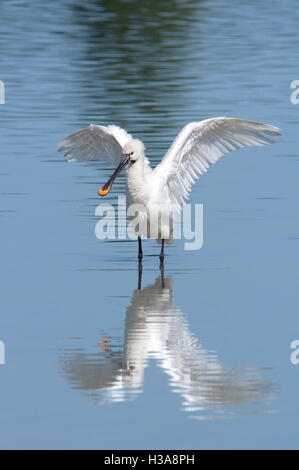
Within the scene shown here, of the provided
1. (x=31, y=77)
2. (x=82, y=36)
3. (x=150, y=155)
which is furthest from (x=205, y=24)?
(x=150, y=155)

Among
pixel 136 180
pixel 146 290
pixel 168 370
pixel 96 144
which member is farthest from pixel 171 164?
pixel 168 370

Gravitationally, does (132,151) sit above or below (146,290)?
above

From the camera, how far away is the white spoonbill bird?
484 inches

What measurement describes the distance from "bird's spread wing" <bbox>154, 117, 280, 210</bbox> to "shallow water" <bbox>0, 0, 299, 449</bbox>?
574 millimetres

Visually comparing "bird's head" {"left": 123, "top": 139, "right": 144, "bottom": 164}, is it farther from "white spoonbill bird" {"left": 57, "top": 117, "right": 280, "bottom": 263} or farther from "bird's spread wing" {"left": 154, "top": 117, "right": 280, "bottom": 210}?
"bird's spread wing" {"left": 154, "top": 117, "right": 280, "bottom": 210}

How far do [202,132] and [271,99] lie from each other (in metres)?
8.91

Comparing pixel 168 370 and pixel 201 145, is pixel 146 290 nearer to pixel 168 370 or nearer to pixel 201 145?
pixel 201 145

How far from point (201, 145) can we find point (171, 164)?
18.6 inches

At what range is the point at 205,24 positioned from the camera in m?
33.4

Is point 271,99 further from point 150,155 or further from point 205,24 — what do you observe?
point 205,24

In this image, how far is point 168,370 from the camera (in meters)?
8.59

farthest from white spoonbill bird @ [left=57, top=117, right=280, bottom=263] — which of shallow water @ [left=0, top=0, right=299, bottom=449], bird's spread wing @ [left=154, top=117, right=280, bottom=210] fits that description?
shallow water @ [left=0, top=0, right=299, bottom=449]

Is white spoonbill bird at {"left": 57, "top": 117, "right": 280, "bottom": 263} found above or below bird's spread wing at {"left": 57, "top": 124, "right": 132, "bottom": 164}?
below

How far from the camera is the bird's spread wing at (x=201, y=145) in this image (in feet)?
40.8
